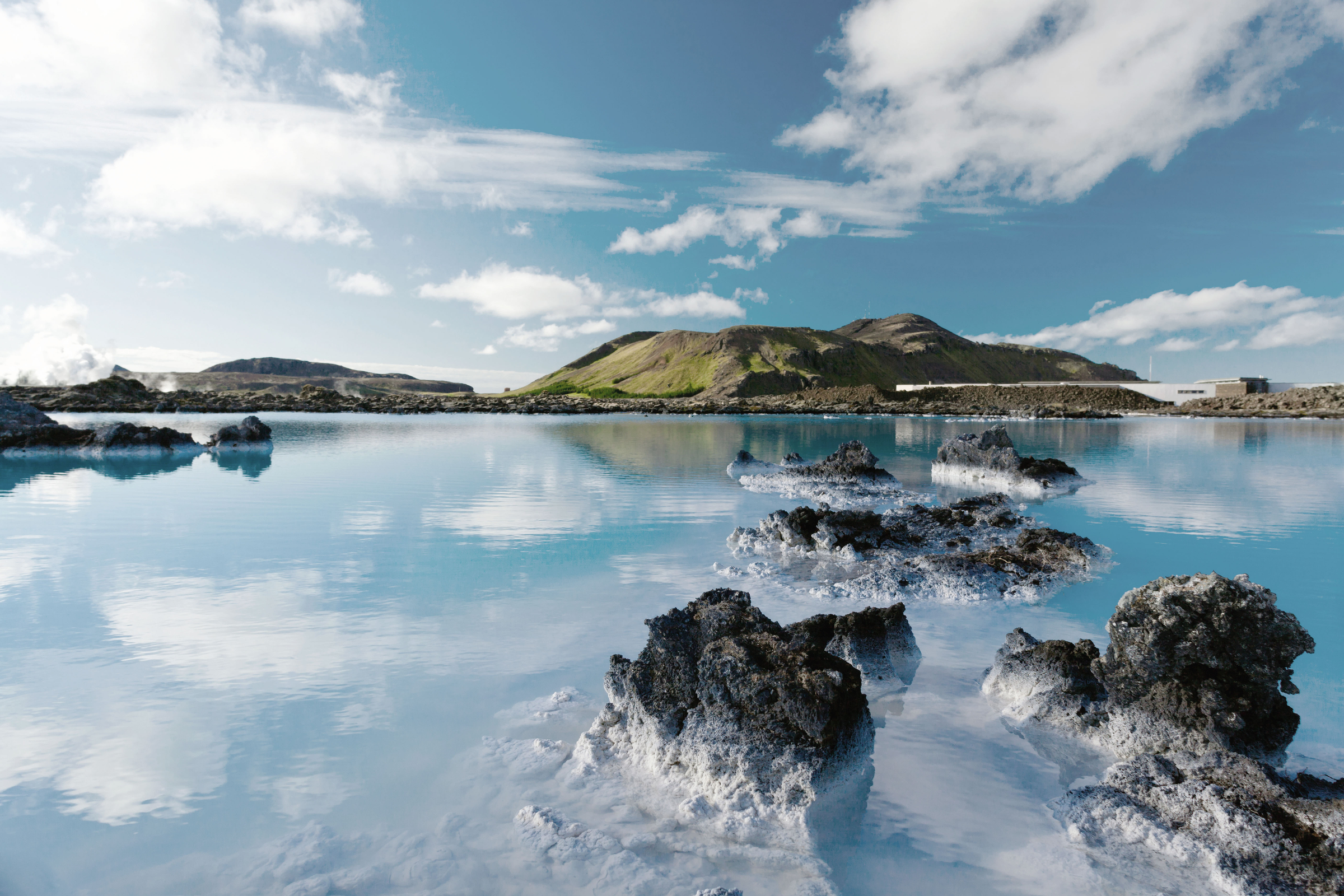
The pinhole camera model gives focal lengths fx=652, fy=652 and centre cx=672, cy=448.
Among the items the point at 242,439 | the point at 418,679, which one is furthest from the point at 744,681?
the point at 242,439

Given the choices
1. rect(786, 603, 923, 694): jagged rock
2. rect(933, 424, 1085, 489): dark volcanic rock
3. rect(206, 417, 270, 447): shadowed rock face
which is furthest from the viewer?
rect(206, 417, 270, 447): shadowed rock face

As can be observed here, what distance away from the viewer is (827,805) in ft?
16.4

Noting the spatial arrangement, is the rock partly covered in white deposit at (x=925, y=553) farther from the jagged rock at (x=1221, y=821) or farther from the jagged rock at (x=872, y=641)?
the jagged rock at (x=1221, y=821)

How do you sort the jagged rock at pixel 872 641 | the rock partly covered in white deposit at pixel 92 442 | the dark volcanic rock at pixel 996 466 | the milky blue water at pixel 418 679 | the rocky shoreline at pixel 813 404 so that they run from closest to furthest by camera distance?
the milky blue water at pixel 418 679, the jagged rock at pixel 872 641, the dark volcanic rock at pixel 996 466, the rock partly covered in white deposit at pixel 92 442, the rocky shoreline at pixel 813 404

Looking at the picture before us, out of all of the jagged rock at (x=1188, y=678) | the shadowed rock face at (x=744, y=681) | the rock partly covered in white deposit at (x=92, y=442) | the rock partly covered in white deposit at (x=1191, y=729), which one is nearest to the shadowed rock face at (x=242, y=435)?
the rock partly covered in white deposit at (x=92, y=442)

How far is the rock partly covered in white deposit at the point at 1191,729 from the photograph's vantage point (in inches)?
167

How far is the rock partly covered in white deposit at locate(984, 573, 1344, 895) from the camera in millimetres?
4238

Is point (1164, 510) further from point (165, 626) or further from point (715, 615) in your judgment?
point (165, 626)

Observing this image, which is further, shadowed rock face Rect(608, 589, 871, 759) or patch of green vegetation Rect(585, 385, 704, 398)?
patch of green vegetation Rect(585, 385, 704, 398)

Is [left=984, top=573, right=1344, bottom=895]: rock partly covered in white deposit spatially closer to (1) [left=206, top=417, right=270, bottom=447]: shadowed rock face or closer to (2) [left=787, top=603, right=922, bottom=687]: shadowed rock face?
(2) [left=787, top=603, right=922, bottom=687]: shadowed rock face

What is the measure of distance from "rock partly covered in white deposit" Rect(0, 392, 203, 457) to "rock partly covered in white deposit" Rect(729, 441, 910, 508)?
32.5 metres

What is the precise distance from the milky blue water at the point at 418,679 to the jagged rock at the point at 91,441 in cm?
1750

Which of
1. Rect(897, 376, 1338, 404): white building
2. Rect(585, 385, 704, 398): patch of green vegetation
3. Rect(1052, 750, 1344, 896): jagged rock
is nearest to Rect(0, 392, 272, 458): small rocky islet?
Rect(1052, 750, 1344, 896): jagged rock

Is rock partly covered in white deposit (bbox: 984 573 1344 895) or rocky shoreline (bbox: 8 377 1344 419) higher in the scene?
rocky shoreline (bbox: 8 377 1344 419)
